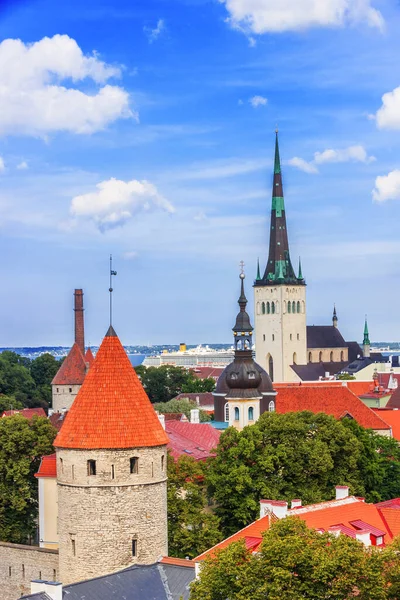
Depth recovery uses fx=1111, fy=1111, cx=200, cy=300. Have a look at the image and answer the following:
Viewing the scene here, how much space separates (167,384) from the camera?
121250mm

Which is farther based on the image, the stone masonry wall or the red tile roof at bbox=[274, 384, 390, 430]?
the red tile roof at bbox=[274, 384, 390, 430]

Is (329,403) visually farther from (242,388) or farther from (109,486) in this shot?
(109,486)

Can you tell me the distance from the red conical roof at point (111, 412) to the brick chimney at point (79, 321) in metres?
53.0

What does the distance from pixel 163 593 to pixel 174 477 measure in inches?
460

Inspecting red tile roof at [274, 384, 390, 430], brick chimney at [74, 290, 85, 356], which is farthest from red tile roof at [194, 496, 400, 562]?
brick chimney at [74, 290, 85, 356]

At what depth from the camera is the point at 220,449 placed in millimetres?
48125

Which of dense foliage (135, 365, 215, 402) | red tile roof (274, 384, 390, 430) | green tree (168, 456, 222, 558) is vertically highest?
dense foliage (135, 365, 215, 402)

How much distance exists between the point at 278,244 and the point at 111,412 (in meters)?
113

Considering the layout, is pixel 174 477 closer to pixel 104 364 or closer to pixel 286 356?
pixel 104 364

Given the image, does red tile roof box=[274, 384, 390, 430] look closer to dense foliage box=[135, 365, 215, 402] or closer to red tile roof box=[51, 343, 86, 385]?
red tile roof box=[51, 343, 86, 385]

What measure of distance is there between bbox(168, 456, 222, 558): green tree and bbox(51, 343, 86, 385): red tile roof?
4084 cm

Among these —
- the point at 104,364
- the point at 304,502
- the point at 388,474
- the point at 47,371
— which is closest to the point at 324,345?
the point at 47,371

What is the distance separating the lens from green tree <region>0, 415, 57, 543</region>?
47.6 m

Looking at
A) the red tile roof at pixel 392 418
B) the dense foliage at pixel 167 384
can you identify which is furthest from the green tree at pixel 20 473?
the dense foliage at pixel 167 384
